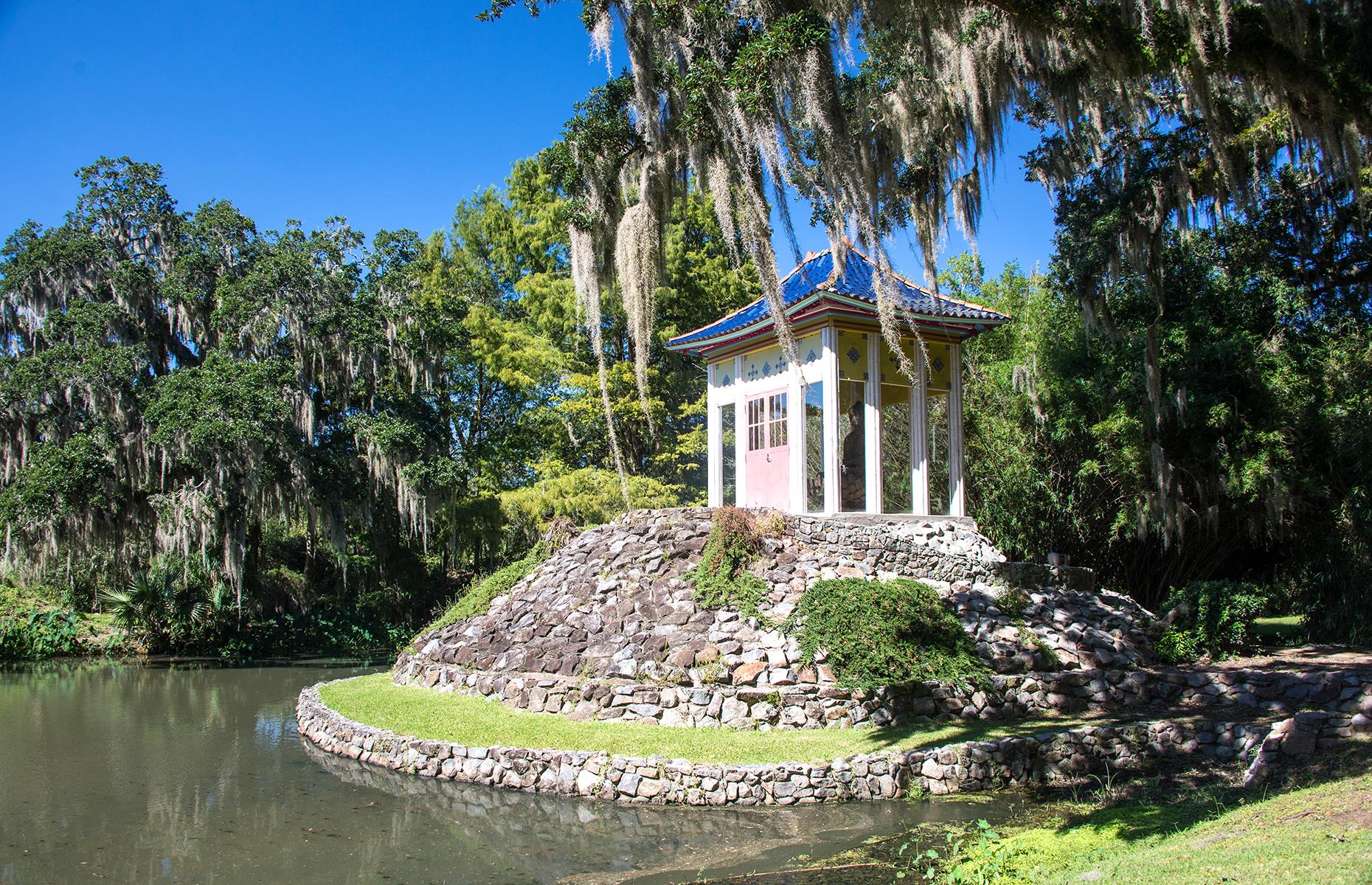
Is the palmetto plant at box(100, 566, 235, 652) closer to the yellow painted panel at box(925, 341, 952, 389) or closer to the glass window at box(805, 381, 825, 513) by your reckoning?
the glass window at box(805, 381, 825, 513)

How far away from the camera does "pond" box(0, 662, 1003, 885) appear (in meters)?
6.36

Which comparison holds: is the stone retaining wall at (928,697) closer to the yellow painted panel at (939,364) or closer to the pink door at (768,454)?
the pink door at (768,454)

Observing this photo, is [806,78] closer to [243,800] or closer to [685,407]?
[243,800]

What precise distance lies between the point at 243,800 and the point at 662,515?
22.9 ft

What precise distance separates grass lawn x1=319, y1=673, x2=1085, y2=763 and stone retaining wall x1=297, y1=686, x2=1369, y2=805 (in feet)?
0.86

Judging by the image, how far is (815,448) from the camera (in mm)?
15625

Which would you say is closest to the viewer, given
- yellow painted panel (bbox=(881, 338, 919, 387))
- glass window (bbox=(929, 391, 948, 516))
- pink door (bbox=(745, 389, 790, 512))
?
yellow painted panel (bbox=(881, 338, 919, 387))

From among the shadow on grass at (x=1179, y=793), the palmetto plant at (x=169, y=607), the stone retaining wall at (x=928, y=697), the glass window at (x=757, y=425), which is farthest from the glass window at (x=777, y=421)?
the palmetto plant at (x=169, y=607)

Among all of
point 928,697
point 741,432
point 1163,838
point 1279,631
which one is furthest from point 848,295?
point 1279,631

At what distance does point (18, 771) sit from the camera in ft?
30.9

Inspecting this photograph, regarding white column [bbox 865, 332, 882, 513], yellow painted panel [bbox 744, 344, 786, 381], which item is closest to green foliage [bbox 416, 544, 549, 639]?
yellow painted panel [bbox 744, 344, 786, 381]

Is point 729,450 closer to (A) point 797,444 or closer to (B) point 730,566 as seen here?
(A) point 797,444

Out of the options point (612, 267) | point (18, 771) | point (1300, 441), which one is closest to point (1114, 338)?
point (1300, 441)

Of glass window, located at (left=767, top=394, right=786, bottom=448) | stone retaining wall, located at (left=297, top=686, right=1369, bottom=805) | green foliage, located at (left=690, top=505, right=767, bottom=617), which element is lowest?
stone retaining wall, located at (left=297, top=686, right=1369, bottom=805)
